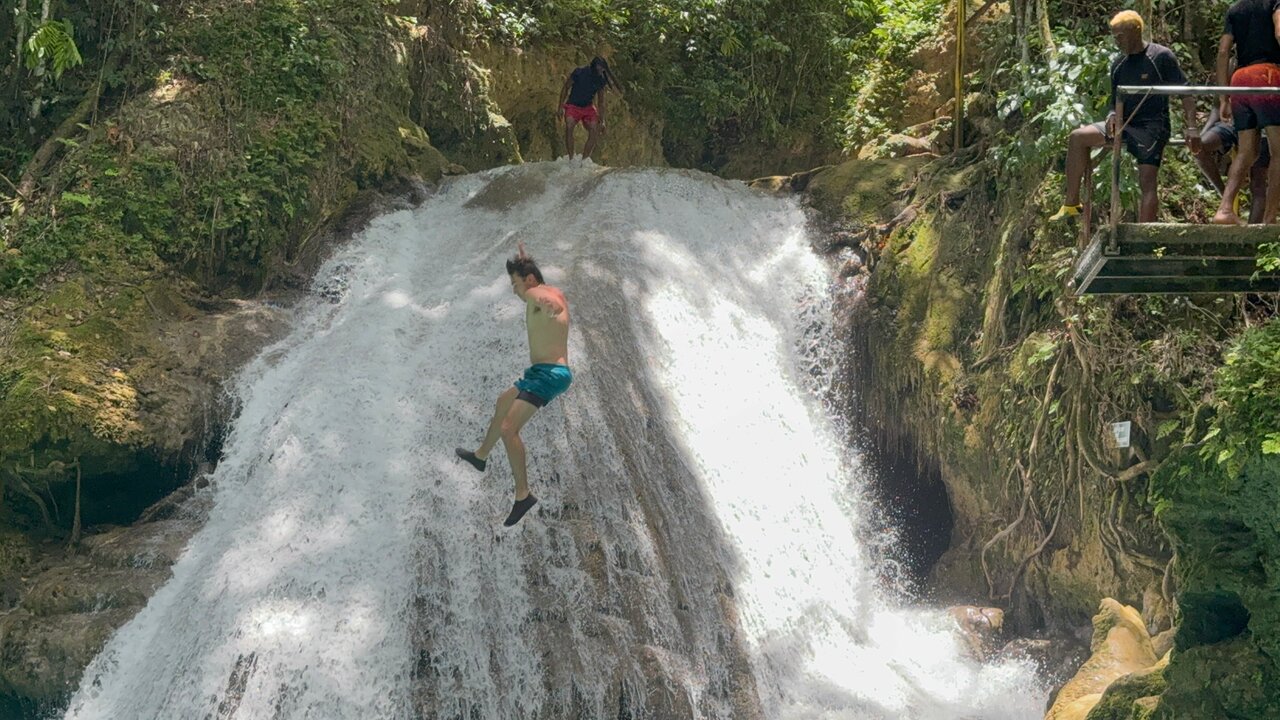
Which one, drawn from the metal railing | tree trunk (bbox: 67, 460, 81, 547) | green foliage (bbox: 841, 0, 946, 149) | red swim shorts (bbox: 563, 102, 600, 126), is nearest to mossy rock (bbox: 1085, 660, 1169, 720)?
the metal railing

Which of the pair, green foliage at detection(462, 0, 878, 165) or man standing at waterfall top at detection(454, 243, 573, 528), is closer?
man standing at waterfall top at detection(454, 243, 573, 528)

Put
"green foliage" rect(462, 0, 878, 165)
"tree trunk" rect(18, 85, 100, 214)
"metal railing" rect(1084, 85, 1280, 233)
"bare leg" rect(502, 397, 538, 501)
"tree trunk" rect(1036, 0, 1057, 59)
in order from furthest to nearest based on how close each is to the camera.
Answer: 1. "green foliage" rect(462, 0, 878, 165)
2. "tree trunk" rect(18, 85, 100, 214)
3. "tree trunk" rect(1036, 0, 1057, 59)
4. "bare leg" rect(502, 397, 538, 501)
5. "metal railing" rect(1084, 85, 1280, 233)

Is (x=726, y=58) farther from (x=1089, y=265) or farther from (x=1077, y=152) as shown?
(x=1089, y=265)

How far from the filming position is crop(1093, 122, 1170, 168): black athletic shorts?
7.13m

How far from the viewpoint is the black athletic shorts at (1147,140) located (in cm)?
713

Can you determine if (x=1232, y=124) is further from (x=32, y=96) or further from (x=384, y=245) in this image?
A: (x=32, y=96)

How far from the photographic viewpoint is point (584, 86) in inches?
541

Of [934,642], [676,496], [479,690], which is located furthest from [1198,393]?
[479,690]

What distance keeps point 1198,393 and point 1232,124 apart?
203cm

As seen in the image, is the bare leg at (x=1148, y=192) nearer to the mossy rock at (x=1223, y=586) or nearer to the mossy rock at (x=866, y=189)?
the mossy rock at (x=1223, y=586)

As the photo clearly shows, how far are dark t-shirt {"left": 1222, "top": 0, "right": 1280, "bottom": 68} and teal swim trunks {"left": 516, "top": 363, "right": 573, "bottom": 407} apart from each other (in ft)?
13.9

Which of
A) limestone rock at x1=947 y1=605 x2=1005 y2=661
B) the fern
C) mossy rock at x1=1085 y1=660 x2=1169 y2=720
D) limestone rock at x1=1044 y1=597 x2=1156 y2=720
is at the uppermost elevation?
the fern

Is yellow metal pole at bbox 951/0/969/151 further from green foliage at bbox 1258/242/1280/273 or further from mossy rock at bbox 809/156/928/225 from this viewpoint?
green foliage at bbox 1258/242/1280/273

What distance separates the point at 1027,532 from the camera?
32.4ft
